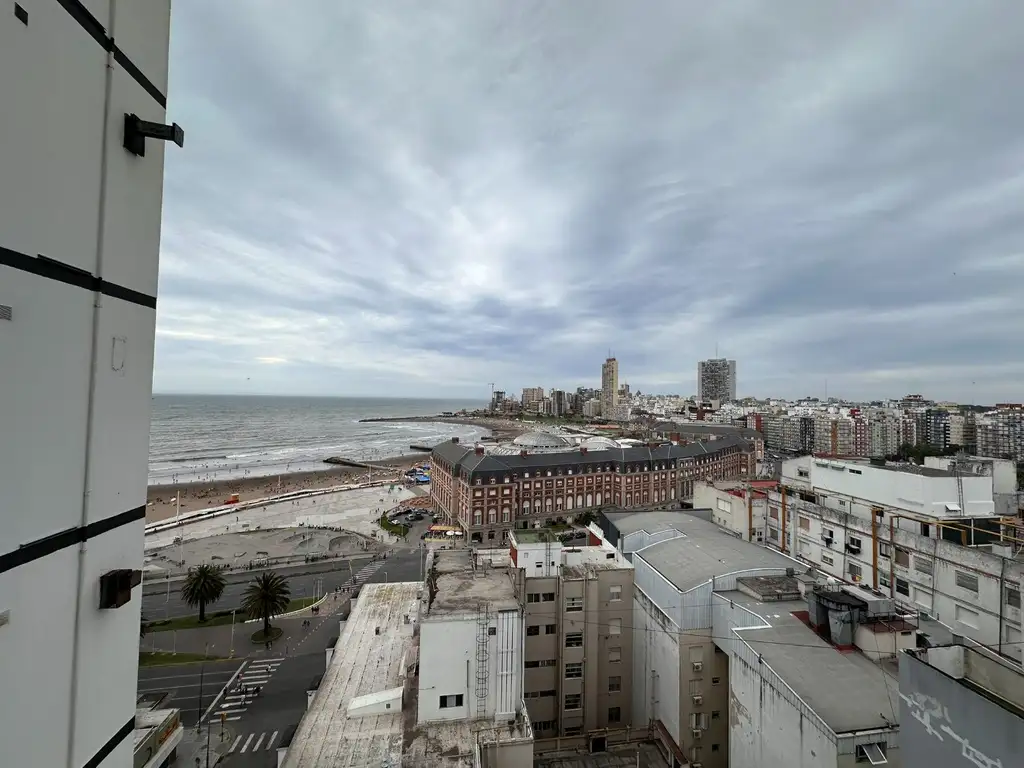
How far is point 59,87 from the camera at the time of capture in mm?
2469

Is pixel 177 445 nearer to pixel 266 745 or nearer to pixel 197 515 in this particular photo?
pixel 197 515

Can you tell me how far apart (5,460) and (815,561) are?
37797 millimetres

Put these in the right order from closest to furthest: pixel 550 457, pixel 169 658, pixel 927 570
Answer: pixel 169 658 < pixel 927 570 < pixel 550 457

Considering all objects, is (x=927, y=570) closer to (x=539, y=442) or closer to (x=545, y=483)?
(x=545, y=483)

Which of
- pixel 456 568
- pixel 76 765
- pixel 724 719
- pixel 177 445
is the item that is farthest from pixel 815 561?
pixel 177 445

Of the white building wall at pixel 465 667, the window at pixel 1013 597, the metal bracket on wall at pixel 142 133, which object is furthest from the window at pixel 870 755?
the window at pixel 1013 597

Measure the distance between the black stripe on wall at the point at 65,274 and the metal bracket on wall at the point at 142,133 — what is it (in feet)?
2.86

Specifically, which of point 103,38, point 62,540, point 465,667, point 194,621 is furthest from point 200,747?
point 103,38

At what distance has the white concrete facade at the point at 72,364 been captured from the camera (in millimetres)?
2213

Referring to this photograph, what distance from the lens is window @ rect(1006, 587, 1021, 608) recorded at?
20.7m

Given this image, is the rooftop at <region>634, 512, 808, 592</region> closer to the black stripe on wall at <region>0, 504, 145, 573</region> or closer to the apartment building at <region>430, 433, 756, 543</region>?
the black stripe on wall at <region>0, 504, 145, 573</region>

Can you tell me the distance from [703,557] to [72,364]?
21.4 m

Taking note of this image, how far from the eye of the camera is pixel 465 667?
13883 millimetres

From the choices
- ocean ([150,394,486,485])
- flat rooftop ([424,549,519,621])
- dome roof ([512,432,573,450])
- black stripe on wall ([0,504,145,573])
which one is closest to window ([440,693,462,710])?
flat rooftop ([424,549,519,621])
